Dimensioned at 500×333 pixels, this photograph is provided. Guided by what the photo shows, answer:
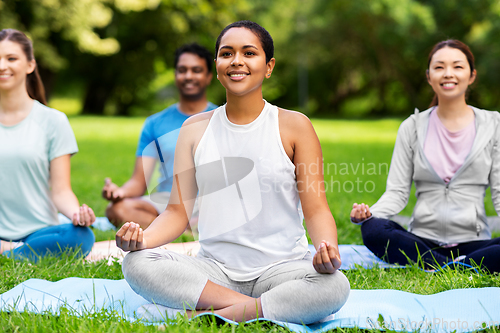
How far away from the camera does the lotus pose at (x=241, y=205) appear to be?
7.82 ft

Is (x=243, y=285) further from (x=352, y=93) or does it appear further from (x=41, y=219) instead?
(x=352, y=93)

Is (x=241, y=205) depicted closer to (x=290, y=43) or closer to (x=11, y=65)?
(x=11, y=65)

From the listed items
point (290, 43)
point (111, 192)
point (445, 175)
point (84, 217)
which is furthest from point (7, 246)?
point (290, 43)

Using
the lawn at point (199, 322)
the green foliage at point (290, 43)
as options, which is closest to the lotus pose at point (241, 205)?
the lawn at point (199, 322)

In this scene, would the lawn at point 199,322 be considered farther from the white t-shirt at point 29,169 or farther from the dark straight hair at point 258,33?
the dark straight hair at point 258,33

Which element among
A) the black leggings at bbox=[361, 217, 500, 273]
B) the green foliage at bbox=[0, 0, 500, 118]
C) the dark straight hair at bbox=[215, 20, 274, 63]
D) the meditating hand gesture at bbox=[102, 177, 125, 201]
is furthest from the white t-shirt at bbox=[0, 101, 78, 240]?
the green foliage at bbox=[0, 0, 500, 118]

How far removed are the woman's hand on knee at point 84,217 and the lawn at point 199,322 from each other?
25 cm

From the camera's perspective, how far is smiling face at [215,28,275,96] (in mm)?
2473

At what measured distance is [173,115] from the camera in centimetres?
477

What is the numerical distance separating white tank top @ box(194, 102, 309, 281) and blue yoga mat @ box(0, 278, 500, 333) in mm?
382

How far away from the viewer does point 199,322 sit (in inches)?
91.1

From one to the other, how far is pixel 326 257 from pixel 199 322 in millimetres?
656

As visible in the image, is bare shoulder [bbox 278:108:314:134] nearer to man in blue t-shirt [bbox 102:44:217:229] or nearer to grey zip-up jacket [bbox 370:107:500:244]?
grey zip-up jacket [bbox 370:107:500:244]

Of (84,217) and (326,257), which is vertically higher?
(326,257)
